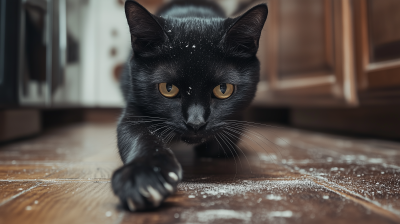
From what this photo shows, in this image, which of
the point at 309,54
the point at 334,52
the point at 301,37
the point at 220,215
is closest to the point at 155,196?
the point at 220,215

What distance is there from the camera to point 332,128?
2209 mm

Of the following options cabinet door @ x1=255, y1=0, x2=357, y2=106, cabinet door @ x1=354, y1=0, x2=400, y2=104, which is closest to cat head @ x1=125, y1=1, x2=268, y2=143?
cabinet door @ x1=255, y1=0, x2=357, y2=106

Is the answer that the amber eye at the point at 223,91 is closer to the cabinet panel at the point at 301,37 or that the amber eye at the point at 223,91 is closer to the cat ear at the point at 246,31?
the cat ear at the point at 246,31

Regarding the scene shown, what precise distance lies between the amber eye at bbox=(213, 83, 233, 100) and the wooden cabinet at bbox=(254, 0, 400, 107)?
34 cm

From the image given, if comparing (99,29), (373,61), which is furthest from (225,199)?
(99,29)

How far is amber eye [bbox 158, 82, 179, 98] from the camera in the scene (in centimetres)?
85

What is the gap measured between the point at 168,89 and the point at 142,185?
1.18ft

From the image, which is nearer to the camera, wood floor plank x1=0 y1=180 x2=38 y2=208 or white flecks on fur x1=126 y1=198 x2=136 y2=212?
white flecks on fur x1=126 y1=198 x2=136 y2=212

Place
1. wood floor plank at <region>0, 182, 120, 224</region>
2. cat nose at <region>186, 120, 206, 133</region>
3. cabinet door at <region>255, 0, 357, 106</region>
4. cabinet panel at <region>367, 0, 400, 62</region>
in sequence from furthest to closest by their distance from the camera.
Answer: cabinet door at <region>255, 0, 357, 106</region> → cabinet panel at <region>367, 0, 400, 62</region> → cat nose at <region>186, 120, 206, 133</region> → wood floor plank at <region>0, 182, 120, 224</region>

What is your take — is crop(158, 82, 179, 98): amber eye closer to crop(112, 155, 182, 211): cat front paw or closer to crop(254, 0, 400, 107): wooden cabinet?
crop(112, 155, 182, 211): cat front paw

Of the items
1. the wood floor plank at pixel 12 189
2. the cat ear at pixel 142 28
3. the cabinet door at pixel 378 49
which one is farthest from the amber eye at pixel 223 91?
the cabinet door at pixel 378 49

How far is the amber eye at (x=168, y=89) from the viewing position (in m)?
0.85

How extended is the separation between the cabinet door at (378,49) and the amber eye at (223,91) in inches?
36.2

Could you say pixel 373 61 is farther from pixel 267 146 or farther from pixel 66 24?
pixel 66 24
